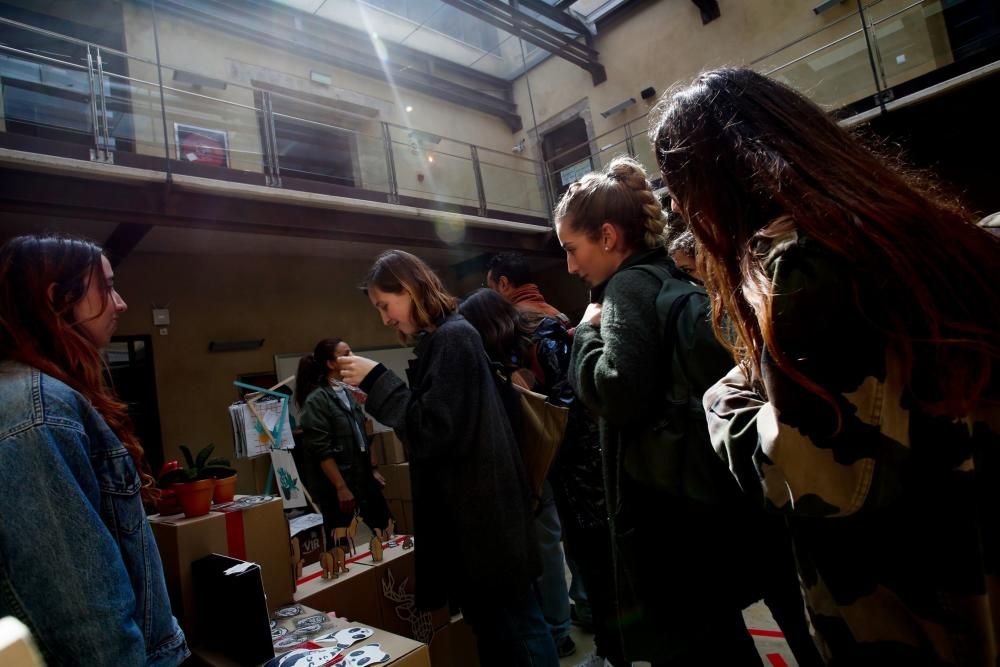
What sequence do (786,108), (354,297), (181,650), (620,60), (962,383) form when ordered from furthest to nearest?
(620,60), (354,297), (181,650), (786,108), (962,383)

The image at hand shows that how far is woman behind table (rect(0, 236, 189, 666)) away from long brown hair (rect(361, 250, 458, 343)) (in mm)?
737

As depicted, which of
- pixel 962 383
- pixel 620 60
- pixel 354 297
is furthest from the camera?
pixel 620 60

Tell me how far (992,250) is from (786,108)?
30 cm

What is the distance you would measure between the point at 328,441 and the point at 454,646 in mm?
1699

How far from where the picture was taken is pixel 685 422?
1.05 meters

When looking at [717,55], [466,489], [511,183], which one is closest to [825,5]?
[717,55]

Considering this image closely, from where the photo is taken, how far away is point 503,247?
7.30 m

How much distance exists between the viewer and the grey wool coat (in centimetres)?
146

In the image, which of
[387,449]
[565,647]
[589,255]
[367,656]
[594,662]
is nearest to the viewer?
[367,656]

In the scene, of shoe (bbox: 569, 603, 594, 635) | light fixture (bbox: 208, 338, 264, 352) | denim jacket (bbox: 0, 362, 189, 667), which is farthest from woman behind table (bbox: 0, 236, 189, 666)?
light fixture (bbox: 208, 338, 264, 352)

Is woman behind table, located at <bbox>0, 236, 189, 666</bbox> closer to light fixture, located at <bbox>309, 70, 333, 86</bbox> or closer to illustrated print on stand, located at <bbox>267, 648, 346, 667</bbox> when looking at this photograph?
illustrated print on stand, located at <bbox>267, 648, 346, 667</bbox>

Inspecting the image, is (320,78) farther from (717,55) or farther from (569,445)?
(569,445)

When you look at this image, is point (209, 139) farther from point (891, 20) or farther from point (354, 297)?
point (891, 20)

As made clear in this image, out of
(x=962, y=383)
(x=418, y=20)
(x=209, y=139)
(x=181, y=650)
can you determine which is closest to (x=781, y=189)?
(x=962, y=383)
